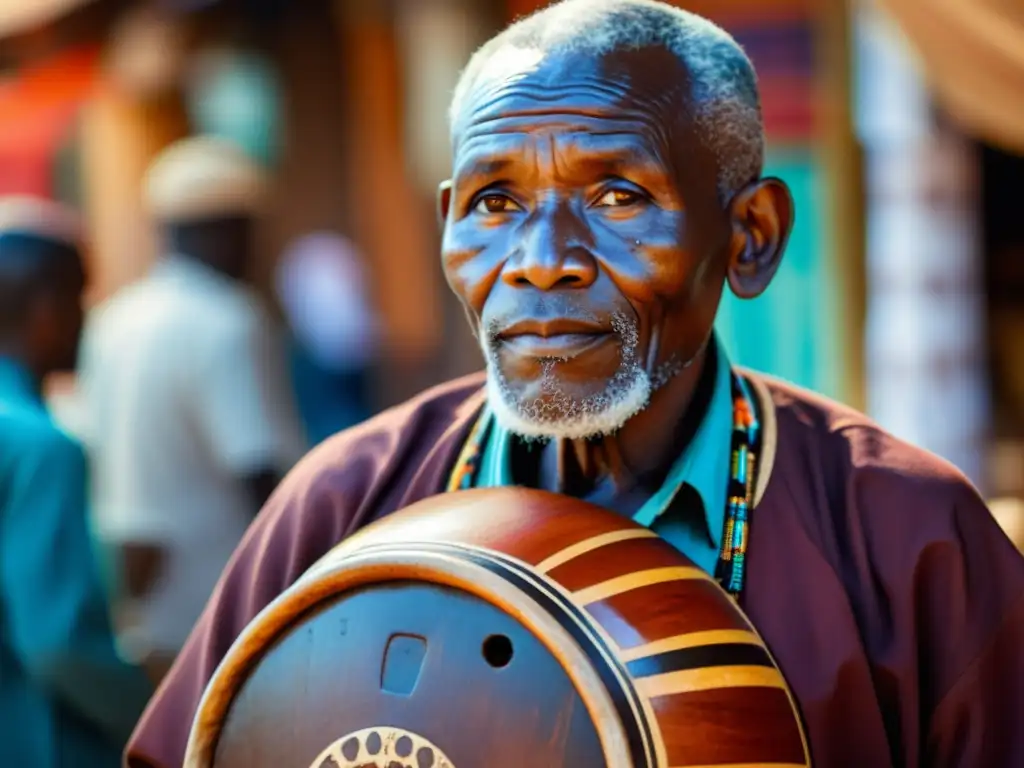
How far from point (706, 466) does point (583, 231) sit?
0.40 meters

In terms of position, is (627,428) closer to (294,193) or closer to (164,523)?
(164,523)

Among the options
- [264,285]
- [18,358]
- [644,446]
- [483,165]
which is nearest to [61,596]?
[18,358]

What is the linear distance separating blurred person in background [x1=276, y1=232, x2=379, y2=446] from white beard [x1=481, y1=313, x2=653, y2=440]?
6296 mm

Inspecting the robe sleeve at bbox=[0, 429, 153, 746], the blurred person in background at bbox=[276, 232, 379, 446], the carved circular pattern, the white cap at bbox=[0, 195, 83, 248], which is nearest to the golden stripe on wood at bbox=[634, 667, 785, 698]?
the carved circular pattern

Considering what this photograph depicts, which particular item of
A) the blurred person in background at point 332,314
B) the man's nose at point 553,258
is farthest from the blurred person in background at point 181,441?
the man's nose at point 553,258

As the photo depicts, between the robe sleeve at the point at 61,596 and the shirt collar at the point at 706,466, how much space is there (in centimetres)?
144

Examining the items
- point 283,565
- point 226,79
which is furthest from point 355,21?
point 283,565

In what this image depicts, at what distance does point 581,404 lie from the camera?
233 centimetres

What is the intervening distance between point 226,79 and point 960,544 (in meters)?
7.95

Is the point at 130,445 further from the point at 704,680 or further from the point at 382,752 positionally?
the point at 704,680

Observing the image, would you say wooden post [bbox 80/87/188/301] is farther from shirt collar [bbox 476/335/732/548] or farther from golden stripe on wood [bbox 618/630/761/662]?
golden stripe on wood [bbox 618/630/761/662]

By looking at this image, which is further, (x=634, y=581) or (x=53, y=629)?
(x=53, y=629)

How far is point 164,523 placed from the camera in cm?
544

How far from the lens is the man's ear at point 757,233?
2.51 meters
